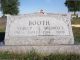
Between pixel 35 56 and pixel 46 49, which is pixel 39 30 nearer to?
pixel 46 49

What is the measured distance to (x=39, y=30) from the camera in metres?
10.8

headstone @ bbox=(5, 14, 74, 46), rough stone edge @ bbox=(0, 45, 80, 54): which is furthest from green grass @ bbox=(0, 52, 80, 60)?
headstone @ bbox=(5, 14, 74, 46)

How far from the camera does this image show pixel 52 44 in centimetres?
1061

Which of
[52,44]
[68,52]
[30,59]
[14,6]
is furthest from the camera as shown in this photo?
[14,6]

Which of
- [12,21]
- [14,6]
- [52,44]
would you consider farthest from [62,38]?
[14,6]

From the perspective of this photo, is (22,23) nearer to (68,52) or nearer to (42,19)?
(42,19)

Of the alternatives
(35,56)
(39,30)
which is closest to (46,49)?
(39,30)

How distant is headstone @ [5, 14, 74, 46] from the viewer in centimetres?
1063

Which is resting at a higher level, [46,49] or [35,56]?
[46,49]

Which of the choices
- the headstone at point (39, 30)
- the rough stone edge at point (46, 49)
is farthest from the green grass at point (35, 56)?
the headstone at point (39, 30)

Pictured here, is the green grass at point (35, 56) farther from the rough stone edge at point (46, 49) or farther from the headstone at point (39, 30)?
the headstone at point (39, 30)

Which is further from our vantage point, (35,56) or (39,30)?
(39,30)

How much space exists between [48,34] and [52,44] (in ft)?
1.25

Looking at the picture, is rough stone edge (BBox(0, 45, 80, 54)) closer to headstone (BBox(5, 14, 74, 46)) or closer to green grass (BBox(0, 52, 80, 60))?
headstone (BBox(5, 14, 74, 46))
